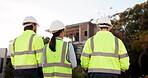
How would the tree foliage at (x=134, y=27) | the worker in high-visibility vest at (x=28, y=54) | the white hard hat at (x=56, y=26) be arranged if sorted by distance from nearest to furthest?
1. the worker in high-visibility vest at (x=28, y=54)
2. the white hard hat at (x=56, y=26)
3. the tree foliage at (x=134, y=27)

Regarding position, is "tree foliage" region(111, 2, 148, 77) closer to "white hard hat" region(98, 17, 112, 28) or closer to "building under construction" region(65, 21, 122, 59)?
"building under construction" region(65, 21, 122, 59)

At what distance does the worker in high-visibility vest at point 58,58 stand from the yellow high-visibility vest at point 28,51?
0.14 m

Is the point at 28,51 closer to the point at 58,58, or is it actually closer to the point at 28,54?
the point at 28,54

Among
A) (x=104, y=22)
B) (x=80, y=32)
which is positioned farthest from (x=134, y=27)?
(x=104, y=22)

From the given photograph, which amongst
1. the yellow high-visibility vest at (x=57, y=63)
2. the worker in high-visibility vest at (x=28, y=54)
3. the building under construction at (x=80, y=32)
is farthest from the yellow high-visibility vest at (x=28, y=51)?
the building under construction at (x=80, y=32)

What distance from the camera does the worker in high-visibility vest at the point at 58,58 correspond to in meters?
3.91

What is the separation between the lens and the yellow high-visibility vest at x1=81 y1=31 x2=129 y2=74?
368 cm

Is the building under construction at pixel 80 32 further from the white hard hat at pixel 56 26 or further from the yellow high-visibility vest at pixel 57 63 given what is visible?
the yellow high-visibility vest at pixel 57 63

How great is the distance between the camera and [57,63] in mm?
3951

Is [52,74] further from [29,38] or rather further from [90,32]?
[90,32]

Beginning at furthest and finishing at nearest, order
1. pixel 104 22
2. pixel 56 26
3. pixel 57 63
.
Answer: pixel 56 26 → pixel 104 22 → pixel 57 63

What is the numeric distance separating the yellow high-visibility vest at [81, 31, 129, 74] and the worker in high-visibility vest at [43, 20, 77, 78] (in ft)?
0.89

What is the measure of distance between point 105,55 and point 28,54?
4.66 ft

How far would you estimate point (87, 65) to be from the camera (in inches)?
155
